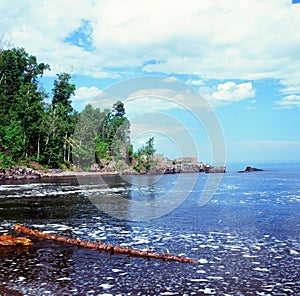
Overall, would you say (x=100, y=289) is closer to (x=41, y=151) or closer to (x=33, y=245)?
(x=33, y=245)

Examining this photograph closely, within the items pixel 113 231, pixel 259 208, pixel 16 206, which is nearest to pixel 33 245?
pixel 113 231

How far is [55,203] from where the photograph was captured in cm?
3183

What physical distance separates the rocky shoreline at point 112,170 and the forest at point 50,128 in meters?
2.30

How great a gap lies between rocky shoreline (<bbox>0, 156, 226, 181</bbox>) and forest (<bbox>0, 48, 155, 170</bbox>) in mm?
2298

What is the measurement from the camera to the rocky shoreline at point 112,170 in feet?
221

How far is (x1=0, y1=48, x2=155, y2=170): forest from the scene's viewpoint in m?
75.8

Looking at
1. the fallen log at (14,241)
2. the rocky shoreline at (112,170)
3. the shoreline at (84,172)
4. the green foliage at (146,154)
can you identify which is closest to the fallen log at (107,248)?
the fallen log at (14,241)

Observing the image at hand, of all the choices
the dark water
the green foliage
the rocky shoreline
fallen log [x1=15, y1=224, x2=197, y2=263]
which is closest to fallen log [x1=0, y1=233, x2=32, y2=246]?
the dark water

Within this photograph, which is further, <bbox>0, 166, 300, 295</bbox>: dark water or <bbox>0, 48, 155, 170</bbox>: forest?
<bbox>0, 48, 155, 170</bbox>: forest

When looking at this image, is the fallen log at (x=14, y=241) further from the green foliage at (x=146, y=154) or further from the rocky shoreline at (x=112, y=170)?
the green foliage at (x=146, y=154)

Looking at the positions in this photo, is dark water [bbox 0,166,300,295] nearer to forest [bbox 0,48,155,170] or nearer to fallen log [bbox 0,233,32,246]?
fallen log [bbox 0,233,32,246]

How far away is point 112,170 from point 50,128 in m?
20.4

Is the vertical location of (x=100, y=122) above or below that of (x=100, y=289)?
above

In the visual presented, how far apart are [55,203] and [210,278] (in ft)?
71.8
